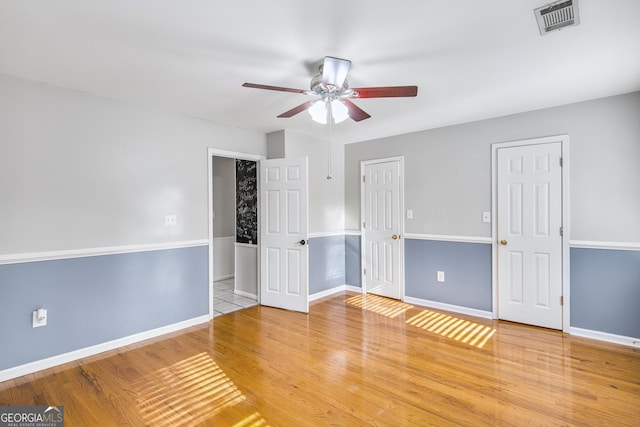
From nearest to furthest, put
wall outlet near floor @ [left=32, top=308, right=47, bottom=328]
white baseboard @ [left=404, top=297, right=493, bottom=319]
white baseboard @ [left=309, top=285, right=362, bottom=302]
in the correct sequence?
1. wall outlet near floor @ [left=32, top=308, right=47, bottom=328]
2. white baseboard @ [left=404, top=297, right=493, bottom=319]
3. white baseboard @ [left=309, top=285, right=362, bottom=302]

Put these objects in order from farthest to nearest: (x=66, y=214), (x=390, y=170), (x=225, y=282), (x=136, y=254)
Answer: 1. (x=225, y=282)
2. (x=390, y=170)
3. (x=136, y=254)
4. (x=66, y=214)

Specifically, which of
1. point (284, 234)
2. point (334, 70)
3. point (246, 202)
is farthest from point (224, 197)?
point (334, 70)

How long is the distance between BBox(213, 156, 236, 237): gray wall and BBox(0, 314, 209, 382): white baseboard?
256 centimetres

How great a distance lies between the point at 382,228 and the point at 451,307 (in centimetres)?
140

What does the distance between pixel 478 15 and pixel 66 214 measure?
3.47 meters

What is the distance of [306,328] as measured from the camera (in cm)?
356

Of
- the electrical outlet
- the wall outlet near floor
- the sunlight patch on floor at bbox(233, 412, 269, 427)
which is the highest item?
the electrical outlet

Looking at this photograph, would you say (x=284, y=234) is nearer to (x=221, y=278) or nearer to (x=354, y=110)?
(x=354, y=110)

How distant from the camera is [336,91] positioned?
2346 millimetres

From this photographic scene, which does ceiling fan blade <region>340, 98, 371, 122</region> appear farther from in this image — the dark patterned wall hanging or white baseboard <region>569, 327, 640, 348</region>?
white baseboard <region>569, 327, 640, 348</region>

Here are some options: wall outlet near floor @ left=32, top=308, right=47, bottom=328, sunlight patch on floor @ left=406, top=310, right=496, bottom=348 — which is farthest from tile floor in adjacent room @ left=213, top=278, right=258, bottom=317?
sunlight patch on floor @ left=406, top=310, right=496, bottom=348

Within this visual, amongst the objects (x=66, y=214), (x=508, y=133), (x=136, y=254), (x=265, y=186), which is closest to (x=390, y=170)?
(x=508, y=133)

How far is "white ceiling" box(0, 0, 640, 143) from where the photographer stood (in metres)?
1.75

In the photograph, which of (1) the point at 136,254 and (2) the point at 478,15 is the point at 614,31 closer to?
(2) the point at 478,15
